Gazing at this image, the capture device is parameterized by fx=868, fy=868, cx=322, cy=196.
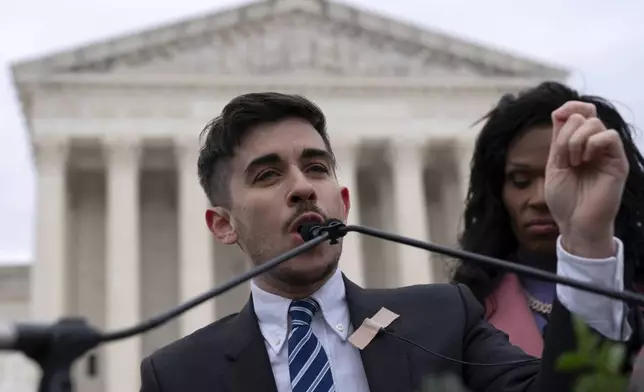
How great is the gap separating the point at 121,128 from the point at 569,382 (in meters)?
29.9

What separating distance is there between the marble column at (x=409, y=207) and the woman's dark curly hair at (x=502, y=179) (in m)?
26.4

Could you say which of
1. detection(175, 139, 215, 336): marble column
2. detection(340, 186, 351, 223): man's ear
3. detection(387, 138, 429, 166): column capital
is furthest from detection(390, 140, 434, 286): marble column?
detection(340, 186, 351, 223): man's ear

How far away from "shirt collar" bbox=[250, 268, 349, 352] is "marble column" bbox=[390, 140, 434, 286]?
1089 inches

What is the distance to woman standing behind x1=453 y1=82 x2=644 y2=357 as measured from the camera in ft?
12.4

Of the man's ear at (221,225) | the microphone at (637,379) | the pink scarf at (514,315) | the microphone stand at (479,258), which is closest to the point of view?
the microphone at (637,379)

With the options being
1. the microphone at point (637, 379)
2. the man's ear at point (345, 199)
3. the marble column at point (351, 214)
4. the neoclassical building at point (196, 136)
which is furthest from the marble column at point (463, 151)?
the microphone at point (637, 379)

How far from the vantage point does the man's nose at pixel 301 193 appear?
2.78 metres

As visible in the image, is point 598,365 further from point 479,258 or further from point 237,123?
point 237,123

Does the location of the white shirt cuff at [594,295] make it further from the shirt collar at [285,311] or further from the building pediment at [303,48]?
the building pediment at [303,48]

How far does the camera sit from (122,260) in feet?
98.5

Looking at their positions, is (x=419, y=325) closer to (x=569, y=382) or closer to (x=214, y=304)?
(x=569, y=382)

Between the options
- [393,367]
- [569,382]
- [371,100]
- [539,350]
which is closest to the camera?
[569,382]

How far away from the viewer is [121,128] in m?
31.0

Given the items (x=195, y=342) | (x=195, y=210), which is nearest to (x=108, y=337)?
(x=195, y=342)
